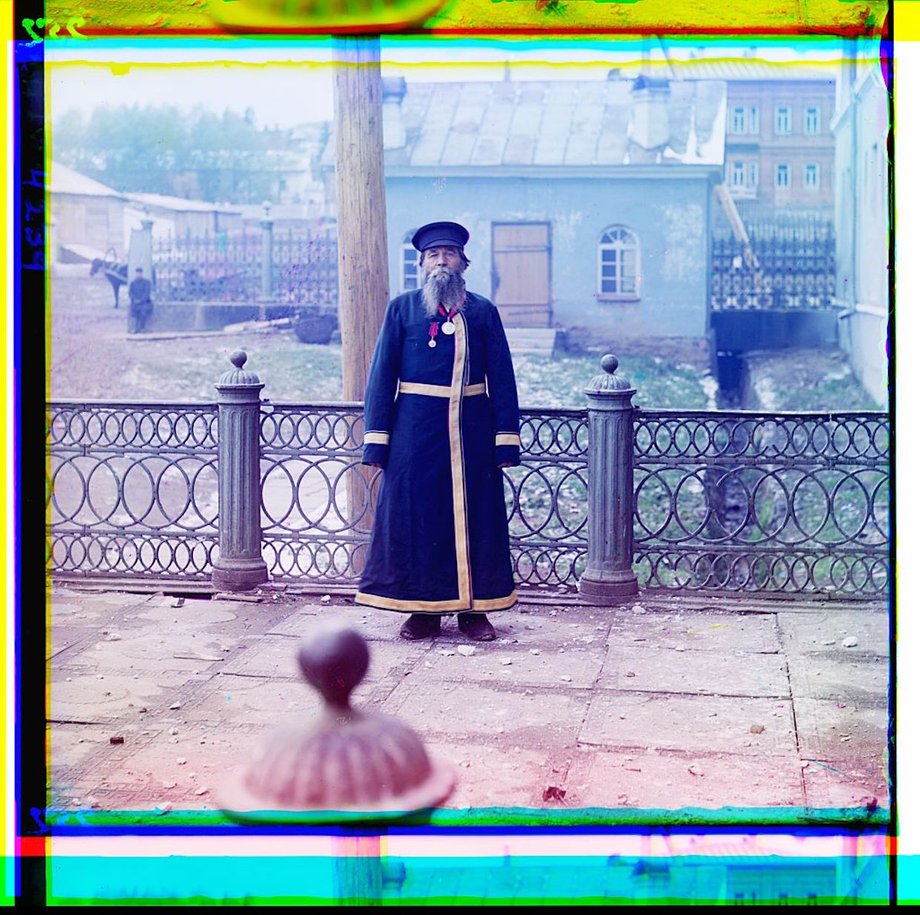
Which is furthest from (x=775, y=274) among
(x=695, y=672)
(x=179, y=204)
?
(x=695, y=672)

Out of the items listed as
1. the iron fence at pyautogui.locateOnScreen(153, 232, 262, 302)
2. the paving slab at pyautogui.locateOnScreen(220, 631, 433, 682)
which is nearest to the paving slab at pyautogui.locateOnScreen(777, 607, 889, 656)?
the paving slab at pyautogui.locateOnScreen(220, 631, 433, 682)

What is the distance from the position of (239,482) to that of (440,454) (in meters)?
1.60

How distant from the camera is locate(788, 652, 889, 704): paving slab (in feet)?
18.2

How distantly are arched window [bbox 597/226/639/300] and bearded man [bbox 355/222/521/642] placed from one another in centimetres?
1985

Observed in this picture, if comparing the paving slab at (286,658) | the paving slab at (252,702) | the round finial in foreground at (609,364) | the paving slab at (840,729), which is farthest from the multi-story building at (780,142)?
the paving slab at (252,702)

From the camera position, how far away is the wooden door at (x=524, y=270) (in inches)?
1037

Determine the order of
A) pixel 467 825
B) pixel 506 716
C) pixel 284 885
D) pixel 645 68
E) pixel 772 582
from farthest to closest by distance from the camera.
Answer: pixel 645 68 → pixel 772 582 → pixel 506 716 → pixel 467 825 → pixel 284 885

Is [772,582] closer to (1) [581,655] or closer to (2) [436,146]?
(1) [581,655]

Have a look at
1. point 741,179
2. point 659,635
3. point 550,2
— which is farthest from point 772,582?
point 741,179

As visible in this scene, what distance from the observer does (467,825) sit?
12.7 ft

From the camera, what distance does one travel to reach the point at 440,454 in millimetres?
6297

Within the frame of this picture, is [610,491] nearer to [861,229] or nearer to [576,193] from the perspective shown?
[861,229]

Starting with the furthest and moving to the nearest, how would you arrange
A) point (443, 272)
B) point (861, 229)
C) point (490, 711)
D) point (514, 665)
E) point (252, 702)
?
point (861, 229) → point (443, 272) → point (514, 665) → point (252, 702) → point (490, 711)

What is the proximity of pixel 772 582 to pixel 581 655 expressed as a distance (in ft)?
5.40
